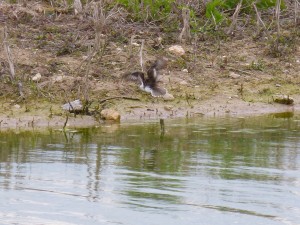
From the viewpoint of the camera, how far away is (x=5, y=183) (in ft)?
23.4

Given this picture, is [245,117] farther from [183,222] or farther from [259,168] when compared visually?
[183,222]

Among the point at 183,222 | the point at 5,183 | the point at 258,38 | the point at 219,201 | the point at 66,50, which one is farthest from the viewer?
the point at 258,38

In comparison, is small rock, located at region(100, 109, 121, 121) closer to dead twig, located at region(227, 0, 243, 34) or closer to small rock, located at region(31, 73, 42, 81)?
small rock, located at region(31, 73, 42, 81)

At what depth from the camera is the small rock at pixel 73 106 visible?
401 inches

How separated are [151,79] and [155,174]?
3.53 meters

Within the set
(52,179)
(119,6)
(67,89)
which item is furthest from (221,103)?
(52,179)

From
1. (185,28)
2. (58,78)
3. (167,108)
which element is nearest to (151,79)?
(167,108)

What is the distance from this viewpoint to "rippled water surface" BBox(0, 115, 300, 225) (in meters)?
6.31

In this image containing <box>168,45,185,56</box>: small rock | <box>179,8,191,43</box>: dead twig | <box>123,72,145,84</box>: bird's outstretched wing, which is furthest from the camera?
<box>179,8,191,43</box>: dead twig

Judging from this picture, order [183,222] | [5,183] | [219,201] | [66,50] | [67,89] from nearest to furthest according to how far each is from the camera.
→ 1. [183,222]
2. [219,201]
3. [5,183]
4. [67,89]
5. [66,50]

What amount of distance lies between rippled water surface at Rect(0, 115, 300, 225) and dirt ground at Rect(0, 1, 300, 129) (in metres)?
0.61

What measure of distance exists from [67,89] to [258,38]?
3.05 m

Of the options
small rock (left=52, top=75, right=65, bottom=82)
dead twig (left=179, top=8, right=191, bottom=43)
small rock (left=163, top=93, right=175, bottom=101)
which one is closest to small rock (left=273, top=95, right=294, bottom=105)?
small rock (left=163, top=93, right=175, bottom=101)

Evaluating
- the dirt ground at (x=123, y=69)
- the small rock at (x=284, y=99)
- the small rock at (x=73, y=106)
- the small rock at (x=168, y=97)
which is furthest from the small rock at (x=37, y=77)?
the small rock at (x=284, y=99)
